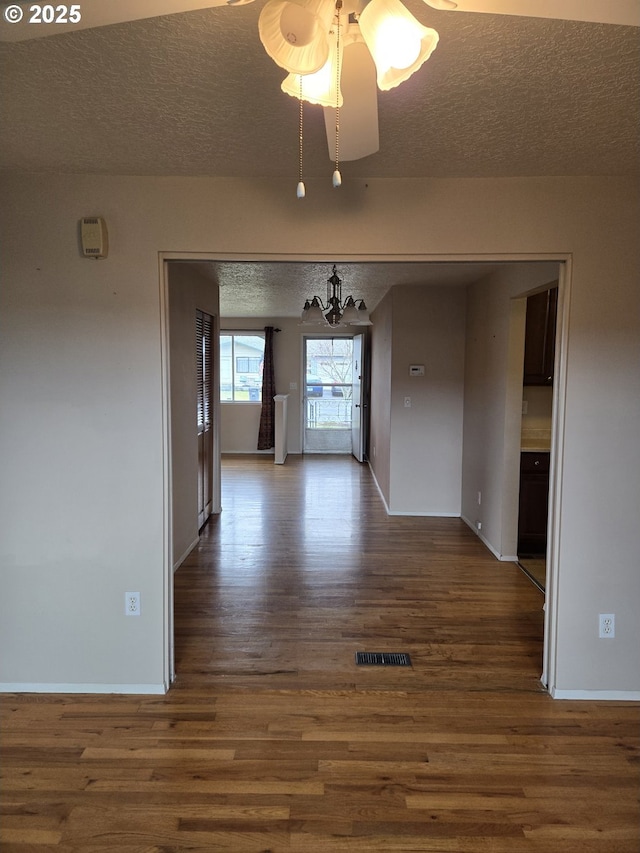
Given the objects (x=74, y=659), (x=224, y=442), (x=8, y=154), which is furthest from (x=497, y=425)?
(x=224, y=442)

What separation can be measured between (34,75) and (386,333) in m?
4.76

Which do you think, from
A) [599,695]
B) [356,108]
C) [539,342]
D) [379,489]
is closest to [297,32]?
[356,108]

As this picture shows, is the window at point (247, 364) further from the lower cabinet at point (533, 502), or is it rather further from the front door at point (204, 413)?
the lower cabinet at point (533, 502)

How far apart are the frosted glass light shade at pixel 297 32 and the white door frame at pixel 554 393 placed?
1321 millimetres

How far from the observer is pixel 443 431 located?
18.2ft

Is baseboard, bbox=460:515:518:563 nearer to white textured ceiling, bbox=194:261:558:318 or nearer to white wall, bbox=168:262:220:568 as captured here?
white textured ceiling, bbox=194:261:558:318

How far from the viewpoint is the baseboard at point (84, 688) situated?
2.53 m

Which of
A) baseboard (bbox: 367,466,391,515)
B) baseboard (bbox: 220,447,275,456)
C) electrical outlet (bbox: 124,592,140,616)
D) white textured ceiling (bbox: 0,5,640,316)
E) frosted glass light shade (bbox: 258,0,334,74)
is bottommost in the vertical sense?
baseboard (bbox: 367,466,391,515)

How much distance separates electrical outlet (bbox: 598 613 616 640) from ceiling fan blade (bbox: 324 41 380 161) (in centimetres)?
232

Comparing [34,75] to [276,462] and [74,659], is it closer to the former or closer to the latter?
[74,659]

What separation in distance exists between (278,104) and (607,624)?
265cm

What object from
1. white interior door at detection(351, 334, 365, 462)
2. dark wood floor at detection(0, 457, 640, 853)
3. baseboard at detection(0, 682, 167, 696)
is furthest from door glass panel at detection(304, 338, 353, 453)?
baseboard at detection(0, 682, 167, 696)

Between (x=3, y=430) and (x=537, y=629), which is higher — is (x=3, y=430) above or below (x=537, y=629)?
above

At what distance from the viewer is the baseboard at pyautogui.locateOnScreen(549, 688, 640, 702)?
8.24 ft
